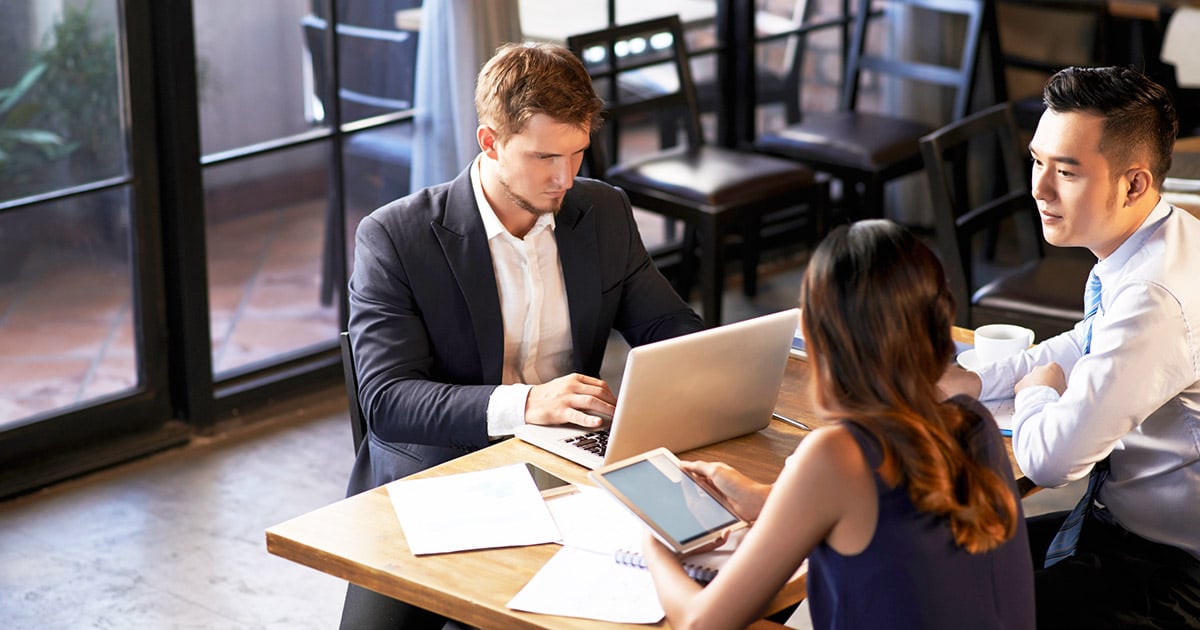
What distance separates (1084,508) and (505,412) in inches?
33.8

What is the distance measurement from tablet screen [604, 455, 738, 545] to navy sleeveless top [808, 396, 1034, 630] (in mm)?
192

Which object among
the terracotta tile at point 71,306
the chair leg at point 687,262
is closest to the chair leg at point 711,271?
the chair leg at point 687,262

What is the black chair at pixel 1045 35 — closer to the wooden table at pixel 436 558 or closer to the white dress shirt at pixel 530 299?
the white dress shirt at pixel 530 299

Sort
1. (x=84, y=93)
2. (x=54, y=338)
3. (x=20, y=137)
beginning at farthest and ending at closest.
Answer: (x=54, y=338) → (x=84, y=93) → (x=20, y=137)

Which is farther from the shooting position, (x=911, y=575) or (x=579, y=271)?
(x=579, y=271)

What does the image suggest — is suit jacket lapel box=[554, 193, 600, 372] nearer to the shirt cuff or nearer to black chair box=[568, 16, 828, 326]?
the shirt cuff

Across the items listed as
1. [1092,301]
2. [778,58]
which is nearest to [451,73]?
[778,58]

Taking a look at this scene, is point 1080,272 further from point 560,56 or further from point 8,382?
point 8,382

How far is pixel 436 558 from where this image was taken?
180 centimetres

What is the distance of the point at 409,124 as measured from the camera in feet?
13.7

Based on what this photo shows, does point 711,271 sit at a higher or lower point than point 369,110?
lower

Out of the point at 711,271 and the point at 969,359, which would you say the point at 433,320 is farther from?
the point at 711,271

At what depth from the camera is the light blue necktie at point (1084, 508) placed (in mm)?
2100

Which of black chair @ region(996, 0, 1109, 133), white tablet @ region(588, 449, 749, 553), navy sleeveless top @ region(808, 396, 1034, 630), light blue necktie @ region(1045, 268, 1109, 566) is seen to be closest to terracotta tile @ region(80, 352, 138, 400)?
white tablet @ region(588, 449, 749, 553)
